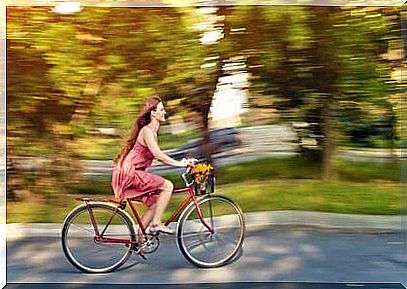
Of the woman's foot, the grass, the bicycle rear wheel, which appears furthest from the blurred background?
the woman's foot

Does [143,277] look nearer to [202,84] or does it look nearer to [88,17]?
[202,84]

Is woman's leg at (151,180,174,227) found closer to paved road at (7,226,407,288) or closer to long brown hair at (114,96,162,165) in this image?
paved road at (7,226,407,288)

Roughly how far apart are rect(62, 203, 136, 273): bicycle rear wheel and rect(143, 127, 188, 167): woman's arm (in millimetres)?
505

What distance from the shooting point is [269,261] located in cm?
614

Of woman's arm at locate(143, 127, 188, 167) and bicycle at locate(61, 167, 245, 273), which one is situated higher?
woman's arm at locate(143, 127, 188, 167)

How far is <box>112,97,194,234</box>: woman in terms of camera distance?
6055 mm

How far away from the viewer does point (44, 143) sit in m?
6.07

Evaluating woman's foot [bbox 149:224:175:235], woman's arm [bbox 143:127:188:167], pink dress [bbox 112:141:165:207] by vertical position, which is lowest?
woman's foot [bbox 149:224:175:235]

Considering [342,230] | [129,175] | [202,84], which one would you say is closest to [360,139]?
[342,230]

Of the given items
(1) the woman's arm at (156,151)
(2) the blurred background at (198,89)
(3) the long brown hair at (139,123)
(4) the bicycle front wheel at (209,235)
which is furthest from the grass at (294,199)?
(3) the long brown hair at (139,123)

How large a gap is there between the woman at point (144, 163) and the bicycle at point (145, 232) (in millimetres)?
85

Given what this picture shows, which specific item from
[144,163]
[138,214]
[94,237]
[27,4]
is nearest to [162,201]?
[138,214]

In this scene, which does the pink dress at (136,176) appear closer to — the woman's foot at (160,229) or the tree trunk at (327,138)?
the woman's foot at (160,229)

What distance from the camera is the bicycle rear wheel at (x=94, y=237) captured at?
20.0 feet
